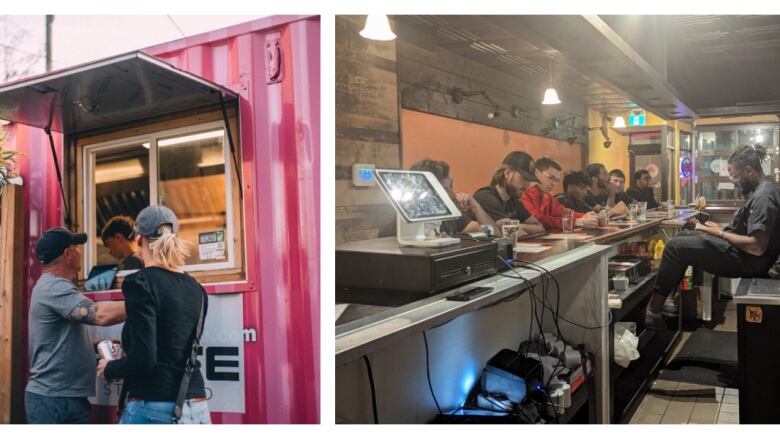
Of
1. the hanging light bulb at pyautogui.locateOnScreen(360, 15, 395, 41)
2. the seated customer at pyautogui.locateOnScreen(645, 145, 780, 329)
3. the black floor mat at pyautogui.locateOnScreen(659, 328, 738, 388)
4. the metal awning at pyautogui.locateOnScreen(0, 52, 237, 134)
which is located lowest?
the black floor mat at pyautogui.locateOnScreen(659, 328, 738, 388)

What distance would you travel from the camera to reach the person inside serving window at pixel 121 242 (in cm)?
190

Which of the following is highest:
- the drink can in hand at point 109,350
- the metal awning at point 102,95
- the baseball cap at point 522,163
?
the metal awning at point 102,95

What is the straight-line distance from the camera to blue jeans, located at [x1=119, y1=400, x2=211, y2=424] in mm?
1946

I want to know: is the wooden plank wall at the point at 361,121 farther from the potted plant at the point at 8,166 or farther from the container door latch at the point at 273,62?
the potted plant at the point at 8,166

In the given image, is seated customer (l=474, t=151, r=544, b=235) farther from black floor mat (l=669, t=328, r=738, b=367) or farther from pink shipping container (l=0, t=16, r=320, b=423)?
pink shipping container (l=0, t=16, r=320, b=423)

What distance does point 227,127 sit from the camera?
1.91 meters

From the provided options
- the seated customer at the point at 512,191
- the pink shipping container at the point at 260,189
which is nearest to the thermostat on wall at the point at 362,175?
the pink shipping container at the point at 260,189

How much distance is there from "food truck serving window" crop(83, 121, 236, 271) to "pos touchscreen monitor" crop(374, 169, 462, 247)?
0.51m

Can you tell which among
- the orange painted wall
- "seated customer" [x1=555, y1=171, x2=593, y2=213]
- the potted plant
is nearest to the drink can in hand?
the potted plant

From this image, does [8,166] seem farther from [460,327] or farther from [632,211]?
[632,211]

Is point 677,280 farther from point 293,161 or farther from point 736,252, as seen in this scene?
point 293,161

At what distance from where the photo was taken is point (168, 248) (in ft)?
6.27

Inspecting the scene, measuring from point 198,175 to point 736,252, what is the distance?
2064mm

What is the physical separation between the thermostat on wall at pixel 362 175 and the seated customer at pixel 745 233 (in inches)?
57.4
